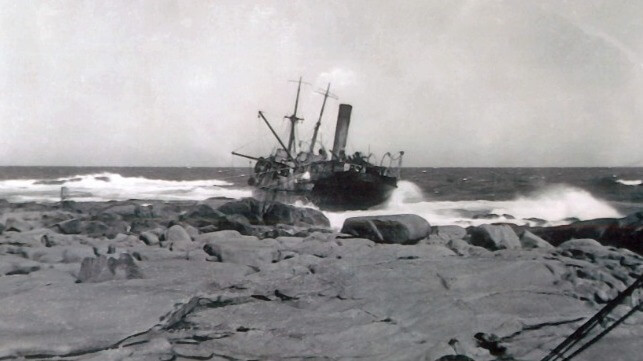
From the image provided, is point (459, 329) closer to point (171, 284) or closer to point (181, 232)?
point (171, 284)

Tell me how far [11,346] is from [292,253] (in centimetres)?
327

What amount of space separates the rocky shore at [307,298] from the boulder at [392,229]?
466 millimetres

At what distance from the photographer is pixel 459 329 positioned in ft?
13.8

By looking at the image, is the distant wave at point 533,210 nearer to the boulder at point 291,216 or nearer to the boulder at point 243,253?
the boulder at point 291,216

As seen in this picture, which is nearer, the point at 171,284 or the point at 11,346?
the point at 11,346

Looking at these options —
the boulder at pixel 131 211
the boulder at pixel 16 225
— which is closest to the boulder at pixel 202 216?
the boulder at pixel 131 211

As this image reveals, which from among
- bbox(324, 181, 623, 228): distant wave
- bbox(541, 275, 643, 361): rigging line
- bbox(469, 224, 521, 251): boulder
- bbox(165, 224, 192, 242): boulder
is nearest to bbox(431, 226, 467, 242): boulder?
bbox(469, 224, 521, 251): boulder

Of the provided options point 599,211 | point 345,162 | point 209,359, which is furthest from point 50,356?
point 345,162

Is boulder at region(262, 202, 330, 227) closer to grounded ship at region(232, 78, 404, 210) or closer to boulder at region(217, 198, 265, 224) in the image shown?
boulder at region(217, 198, 265, 224)

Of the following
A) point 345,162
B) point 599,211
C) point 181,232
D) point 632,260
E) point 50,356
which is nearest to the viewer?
point 50,356

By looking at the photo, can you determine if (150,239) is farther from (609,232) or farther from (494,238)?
(609,232)

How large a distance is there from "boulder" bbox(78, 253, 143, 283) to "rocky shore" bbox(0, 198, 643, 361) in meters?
0.01

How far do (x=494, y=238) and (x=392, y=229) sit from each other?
1.53 metres

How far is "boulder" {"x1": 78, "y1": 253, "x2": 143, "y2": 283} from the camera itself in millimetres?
4803
